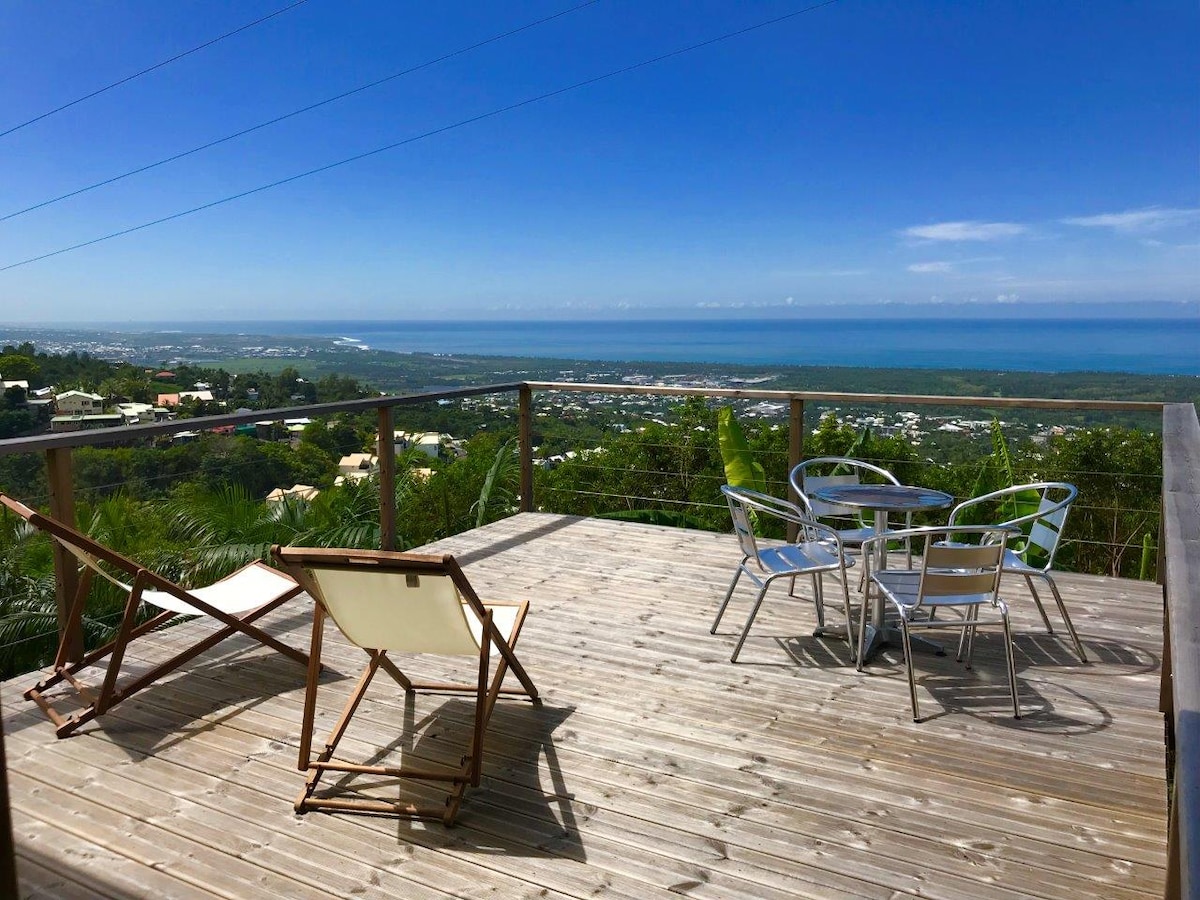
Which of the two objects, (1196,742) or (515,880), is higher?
(1196,742)

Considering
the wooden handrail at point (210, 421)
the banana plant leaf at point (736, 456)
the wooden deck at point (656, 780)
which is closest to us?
the wooden deck at point (656, 780)

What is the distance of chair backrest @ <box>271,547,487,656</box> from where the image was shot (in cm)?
259

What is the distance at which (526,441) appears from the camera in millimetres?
7129

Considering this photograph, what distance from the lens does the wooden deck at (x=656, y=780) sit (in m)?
2.32

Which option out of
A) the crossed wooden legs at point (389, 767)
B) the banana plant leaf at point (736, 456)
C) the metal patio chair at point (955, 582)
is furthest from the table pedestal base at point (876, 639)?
the banana plant leaf at point (736, 456)

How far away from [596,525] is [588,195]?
2837 centimetres

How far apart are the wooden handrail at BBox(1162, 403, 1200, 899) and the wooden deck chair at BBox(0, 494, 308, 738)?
3.16 m

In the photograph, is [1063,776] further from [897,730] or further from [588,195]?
[588,195]

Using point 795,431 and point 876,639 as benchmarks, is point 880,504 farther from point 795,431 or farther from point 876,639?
point 795,431

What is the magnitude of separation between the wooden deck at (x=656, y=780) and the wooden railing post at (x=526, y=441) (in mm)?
2913

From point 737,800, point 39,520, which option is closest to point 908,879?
point 737,800

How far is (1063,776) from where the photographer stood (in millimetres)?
2873

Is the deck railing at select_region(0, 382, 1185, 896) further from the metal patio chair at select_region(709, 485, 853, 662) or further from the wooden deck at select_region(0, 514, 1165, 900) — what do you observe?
the metal patio chair at select_region(709, 485, 853, 662)

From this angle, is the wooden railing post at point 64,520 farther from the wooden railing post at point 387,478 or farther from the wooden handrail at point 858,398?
the wooden handrail at point 858,398
